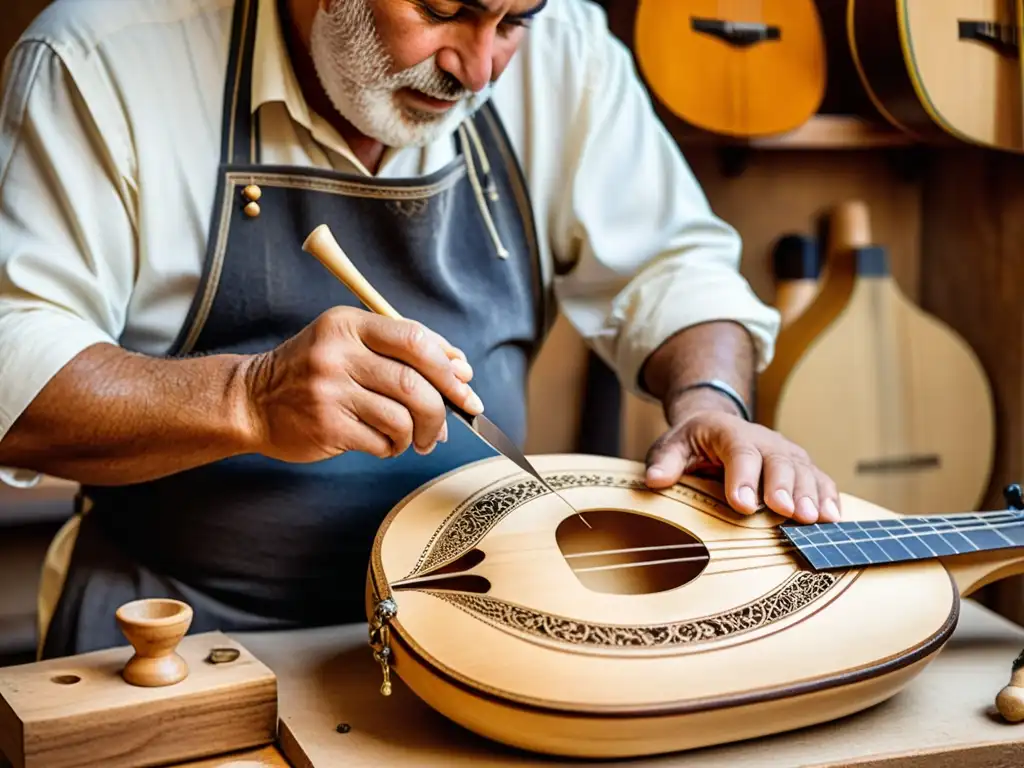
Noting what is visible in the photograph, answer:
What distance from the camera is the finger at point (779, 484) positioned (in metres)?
1.42

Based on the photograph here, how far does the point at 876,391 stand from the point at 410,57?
4.73 ft

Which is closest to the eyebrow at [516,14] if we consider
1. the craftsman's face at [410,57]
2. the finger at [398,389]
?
the craftsman's face at [410,57]

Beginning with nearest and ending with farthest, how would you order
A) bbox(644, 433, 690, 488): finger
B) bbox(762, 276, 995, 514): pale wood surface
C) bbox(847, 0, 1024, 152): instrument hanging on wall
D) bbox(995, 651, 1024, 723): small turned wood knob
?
bbox(995, 651, 1024, 723): small turned wood knob < bbox(644, 433, 690, 488): finger < bbox(847, 0, 1024, 152): instrument hanging on wall < bbox(762, 276, 995, 514): pale wood surface

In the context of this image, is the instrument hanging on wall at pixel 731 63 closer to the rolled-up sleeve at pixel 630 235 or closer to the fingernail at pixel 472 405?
the rolled-up sleeve at pixel 630 235

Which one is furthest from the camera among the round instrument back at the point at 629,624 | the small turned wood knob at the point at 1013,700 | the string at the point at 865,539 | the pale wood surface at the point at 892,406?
the pale wood surface at the point at 892,406

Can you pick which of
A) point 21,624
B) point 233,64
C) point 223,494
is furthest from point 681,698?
point 21,624

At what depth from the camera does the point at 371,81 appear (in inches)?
62.6

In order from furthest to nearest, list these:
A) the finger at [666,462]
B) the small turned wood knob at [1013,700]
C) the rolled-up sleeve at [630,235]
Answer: the rolled-up sleeve at [630,235], the finger at [666,462], the small turned wood knob at [1013,700]

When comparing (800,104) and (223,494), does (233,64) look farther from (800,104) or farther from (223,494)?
(800,104)

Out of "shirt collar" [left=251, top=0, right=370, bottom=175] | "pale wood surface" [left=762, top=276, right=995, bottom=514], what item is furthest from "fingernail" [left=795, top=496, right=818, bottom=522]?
"pale wood surface" [left=762, top=276, right=995, bottom=514]

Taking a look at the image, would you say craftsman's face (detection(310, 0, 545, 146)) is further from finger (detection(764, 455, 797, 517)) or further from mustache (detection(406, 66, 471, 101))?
finger (detection(764, 455, 797, 517))

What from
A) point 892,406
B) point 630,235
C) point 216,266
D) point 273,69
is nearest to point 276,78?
point 273,69

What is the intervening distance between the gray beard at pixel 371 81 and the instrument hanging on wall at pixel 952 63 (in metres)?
0.95

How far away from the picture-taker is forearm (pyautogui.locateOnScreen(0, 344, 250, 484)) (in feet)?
4.54
